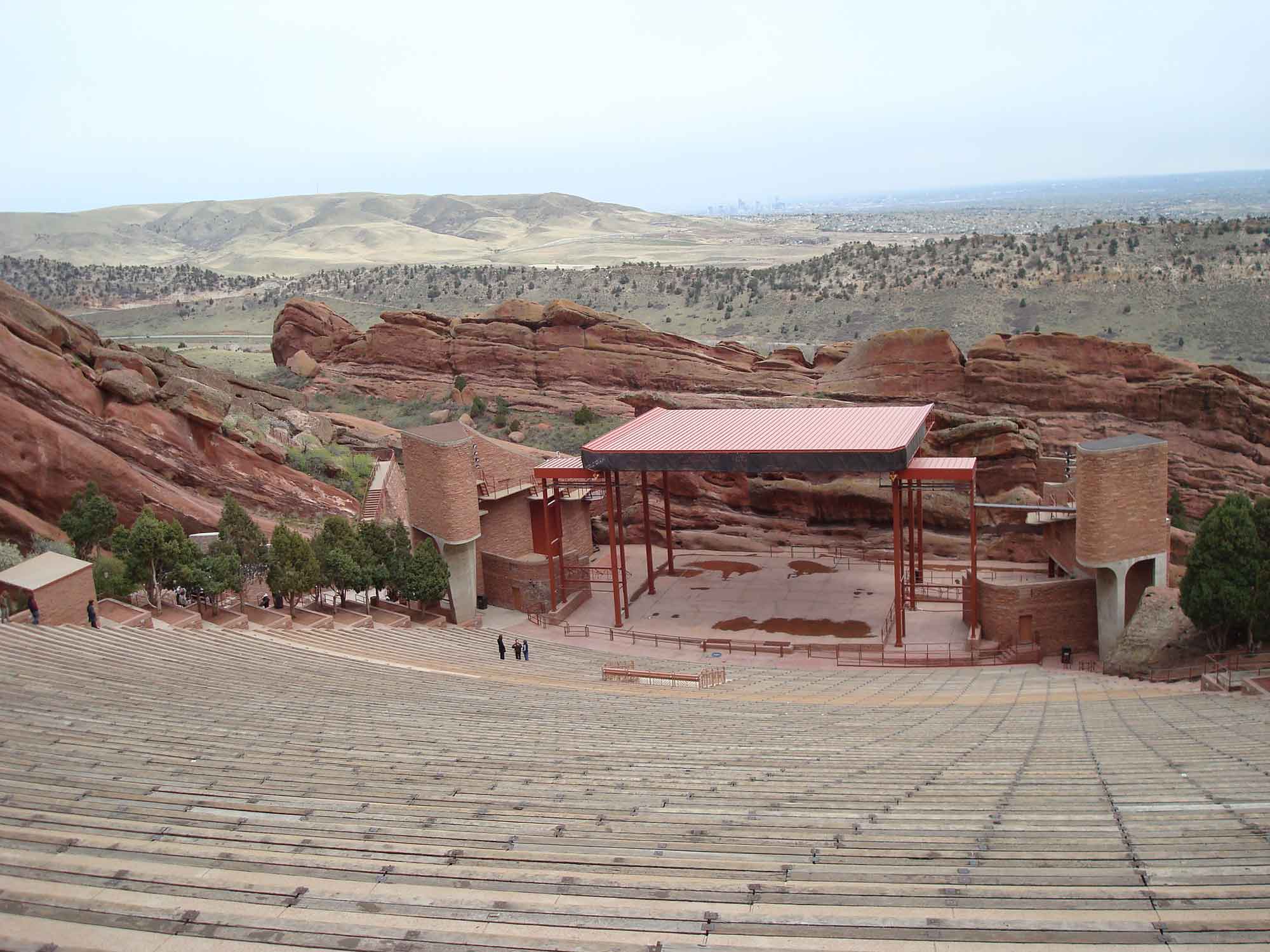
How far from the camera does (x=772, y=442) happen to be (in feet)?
99.0

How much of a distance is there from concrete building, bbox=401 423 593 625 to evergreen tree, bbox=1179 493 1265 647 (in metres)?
17.8

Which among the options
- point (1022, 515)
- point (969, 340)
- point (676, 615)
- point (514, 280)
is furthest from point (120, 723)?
point (514, 280)

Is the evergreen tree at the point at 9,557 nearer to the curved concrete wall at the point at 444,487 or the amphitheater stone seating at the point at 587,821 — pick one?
the amphitheater stone seating at the point at 587,821

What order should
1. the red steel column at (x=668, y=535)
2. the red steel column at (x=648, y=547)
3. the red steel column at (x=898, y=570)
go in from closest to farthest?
the red steel column at (x=898, y=570) → the red steel column at (x=648, y=547) → the red steel column at (x=668, y=535)

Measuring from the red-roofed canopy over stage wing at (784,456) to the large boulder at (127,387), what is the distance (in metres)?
13.7

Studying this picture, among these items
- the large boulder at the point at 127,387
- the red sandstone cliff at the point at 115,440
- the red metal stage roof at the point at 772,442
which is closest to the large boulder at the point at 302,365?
the red sandstone cliff at the point at 115,440

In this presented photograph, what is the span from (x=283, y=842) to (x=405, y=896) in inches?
72.2

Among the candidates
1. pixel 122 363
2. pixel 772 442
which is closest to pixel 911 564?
pixel 772 442

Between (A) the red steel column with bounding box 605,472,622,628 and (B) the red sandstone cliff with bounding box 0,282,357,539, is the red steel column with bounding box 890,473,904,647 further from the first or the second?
(B) the red sandstone cliff with bounding box 0,282,357,539

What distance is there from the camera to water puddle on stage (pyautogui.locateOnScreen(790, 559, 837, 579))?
36.5 metres

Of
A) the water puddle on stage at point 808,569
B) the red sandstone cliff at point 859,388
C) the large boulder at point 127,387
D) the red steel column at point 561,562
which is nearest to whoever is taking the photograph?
the red steel column at point 561,562

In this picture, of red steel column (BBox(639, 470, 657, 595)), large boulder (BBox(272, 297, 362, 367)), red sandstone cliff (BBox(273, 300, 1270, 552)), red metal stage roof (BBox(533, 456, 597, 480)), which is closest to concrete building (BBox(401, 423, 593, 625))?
red metal stage roof (BBox(533, 456, 597, 480))

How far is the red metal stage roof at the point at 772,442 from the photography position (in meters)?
28.6

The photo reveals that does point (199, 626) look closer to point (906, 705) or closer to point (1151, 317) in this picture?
point (906, 705)
